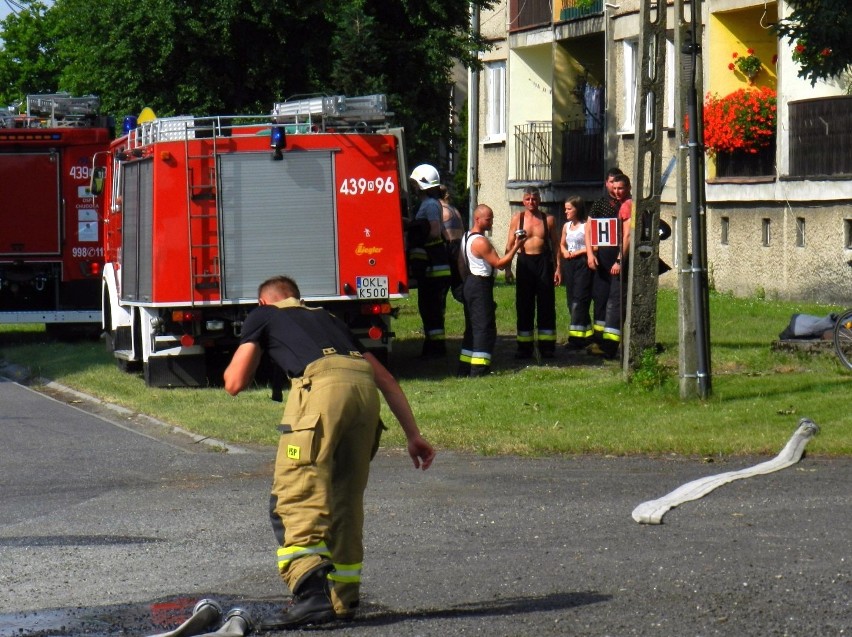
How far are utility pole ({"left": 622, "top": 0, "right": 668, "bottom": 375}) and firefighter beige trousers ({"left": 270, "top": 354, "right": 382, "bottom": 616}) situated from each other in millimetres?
8143

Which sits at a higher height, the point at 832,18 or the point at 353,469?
the point at 832,18

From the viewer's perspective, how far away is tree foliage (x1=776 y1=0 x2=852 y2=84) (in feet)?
45.3

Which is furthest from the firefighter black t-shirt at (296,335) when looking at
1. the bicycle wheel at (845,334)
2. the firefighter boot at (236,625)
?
the bicycle wheel at (845,334)

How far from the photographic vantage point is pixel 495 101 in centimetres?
3859

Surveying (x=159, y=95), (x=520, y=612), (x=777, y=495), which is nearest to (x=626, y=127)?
(x=159, y=95)

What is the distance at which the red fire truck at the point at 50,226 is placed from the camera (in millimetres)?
21938

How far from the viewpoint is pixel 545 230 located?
668 inches

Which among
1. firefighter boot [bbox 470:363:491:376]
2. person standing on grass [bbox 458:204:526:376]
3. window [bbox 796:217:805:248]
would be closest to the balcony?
window [bbox 796:217:805:248]

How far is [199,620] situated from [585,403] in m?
7.76

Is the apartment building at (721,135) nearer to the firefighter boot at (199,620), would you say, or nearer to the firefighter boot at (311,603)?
the firefighter boot at (311,603)

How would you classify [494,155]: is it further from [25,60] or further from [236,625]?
[236,625]

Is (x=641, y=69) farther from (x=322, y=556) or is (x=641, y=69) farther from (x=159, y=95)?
(x=159, y=95)

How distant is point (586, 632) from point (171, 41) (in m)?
22.6

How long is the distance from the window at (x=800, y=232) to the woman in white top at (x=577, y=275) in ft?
25.6
